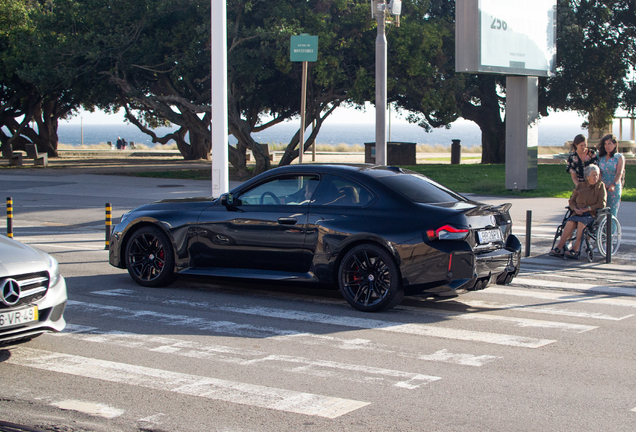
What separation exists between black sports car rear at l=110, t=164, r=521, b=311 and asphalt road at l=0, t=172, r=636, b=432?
0.38 metres

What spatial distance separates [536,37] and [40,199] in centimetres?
1481

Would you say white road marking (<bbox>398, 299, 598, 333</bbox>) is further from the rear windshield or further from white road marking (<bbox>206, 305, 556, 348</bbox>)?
the rear windshield

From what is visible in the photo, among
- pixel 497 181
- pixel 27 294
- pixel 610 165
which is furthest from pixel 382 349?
pixel 497 181

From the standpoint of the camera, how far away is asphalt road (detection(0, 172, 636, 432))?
4793 millimetres

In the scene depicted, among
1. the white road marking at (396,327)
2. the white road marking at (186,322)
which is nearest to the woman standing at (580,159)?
the white road marking at (396,327)

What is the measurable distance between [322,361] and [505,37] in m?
15.3

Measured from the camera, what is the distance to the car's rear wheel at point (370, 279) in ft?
24.9

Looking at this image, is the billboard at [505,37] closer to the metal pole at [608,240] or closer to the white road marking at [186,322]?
the metal pole at [608,240]

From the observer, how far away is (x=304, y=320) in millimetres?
7504

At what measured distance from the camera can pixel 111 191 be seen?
23.7 metres

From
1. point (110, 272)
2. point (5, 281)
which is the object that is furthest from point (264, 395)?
point (110, 272)

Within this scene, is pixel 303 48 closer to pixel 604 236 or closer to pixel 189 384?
pixel 604 236

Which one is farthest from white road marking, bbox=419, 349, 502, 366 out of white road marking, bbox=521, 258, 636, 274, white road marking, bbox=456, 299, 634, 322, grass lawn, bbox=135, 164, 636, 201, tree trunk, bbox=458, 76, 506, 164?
tree trunk, bbox=458, 76, 506, 164

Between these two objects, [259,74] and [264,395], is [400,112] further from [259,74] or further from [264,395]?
[264,395]
